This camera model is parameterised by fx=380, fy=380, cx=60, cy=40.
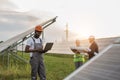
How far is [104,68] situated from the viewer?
497 cm

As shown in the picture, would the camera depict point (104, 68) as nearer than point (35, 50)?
Yes

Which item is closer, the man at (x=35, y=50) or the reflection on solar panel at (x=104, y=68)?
the reflection on solar panel at (x=104, y=68)

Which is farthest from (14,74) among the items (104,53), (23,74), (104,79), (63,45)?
(63,45)

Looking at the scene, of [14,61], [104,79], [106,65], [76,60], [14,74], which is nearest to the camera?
[104,79]

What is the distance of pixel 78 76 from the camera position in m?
5.31

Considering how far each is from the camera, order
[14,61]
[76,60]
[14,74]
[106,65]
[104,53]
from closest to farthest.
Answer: [106,65]
[104,53]
[76,60]
[14,74]
[14,61]

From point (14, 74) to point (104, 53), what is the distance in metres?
10.3

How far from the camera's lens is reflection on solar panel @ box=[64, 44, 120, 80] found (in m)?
4.64

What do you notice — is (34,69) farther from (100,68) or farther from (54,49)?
(54,49)

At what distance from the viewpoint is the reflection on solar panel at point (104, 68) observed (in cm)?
464

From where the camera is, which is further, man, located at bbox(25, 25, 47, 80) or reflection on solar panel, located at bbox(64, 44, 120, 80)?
man, located at bbox(25, 25, 47, 80)

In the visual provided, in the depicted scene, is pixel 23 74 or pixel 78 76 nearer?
pixel 78 76

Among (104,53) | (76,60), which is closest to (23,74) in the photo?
(76,60)

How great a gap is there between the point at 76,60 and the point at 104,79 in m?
9.77
